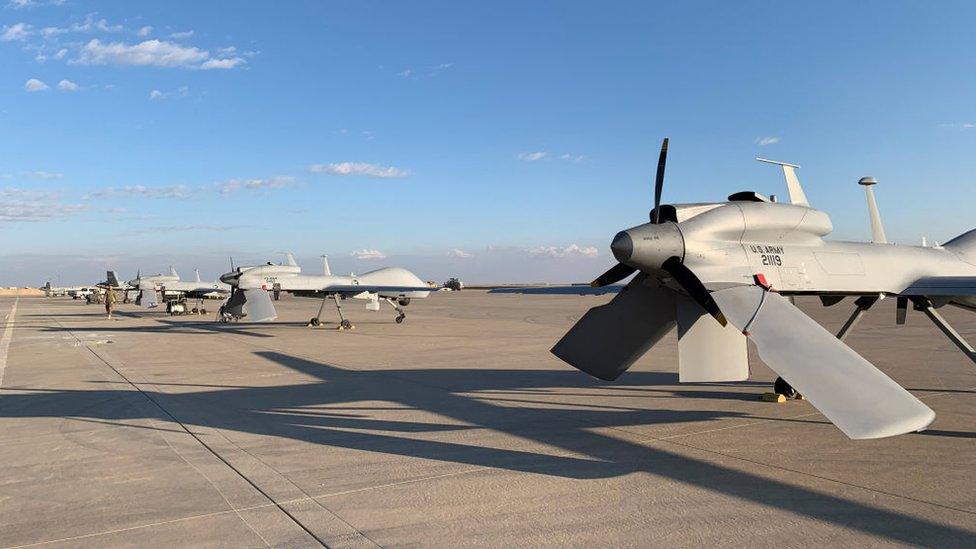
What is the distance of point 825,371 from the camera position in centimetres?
701

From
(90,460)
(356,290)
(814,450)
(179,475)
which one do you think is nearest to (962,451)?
(814,450)

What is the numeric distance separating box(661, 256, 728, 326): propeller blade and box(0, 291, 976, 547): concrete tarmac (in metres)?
1.76

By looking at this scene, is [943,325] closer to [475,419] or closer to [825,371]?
[825,371]

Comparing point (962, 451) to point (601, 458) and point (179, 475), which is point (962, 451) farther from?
point (179, 475)

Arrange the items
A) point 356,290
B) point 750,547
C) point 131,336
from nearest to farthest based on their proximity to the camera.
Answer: point 750,547 → point 131,336 → point 356,290

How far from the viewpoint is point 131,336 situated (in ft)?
95.3

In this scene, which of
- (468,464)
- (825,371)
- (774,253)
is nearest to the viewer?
(825,371)

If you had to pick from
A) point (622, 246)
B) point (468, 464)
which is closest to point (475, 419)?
point (468, 464)

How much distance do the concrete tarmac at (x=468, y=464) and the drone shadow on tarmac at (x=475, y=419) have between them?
4cm

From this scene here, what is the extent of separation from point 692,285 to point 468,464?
3669mm

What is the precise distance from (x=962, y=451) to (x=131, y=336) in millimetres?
30552

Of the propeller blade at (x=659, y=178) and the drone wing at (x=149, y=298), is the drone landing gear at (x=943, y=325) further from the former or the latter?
the drone wing at (x=149, y=298)

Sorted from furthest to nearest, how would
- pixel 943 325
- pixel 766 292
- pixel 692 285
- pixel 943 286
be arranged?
pixel 943 325
pixel 943 286
pixel 766 292
pixel 692 285

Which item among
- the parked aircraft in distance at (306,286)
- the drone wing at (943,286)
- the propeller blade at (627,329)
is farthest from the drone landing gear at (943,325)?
the parked aircraft in distance at (306,286)
